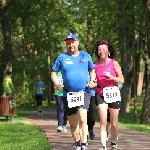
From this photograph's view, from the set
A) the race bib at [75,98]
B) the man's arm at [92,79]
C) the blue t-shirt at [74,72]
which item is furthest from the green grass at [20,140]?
the man's arm at [92,79]

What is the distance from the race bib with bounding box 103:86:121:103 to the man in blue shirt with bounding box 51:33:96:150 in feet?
1.14

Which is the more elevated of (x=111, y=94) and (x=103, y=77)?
(x=103, y=77)

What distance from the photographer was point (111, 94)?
9.33 m

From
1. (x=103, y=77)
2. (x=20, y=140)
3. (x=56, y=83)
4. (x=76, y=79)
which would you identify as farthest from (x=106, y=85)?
(x=20, y=140)

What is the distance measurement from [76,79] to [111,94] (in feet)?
2.39

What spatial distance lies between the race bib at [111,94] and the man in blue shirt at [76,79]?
347 millimetres

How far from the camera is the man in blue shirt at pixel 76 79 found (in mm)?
9078

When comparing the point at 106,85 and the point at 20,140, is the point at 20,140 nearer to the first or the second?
the point at 20,140

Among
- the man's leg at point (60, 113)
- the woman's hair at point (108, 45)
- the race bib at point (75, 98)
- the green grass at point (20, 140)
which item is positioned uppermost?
the woman's hair at point (108, 45)

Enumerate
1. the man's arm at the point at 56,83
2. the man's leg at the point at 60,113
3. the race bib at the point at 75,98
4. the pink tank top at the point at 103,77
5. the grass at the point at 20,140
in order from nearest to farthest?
1. the man's arm at the point at 56,83
2. the race bib at the point at 75,98
3. the pink tank top at the point at 103,77
4. the grass at the point at 20,140
5. the man's leg at the point at 60,113

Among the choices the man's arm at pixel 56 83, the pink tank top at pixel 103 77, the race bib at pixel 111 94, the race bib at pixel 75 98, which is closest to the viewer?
the man's arm at pixel 56 83

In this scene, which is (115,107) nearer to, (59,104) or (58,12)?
(59,104)

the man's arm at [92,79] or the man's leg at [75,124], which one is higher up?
the man's arm at [92,79]

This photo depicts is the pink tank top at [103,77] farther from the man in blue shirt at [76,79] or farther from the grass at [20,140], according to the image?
the grass at [20,140]
